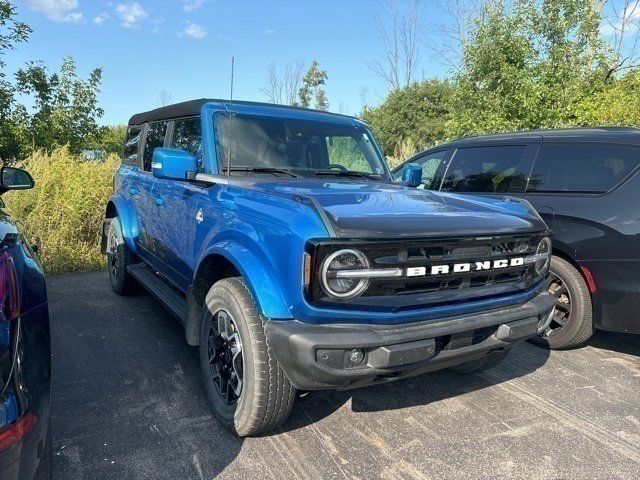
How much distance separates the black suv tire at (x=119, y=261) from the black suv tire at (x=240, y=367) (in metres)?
2.48

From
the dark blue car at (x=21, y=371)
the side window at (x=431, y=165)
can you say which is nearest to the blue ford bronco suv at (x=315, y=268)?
the dark blue car at (x=21, y=371)

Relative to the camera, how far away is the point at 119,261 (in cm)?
522

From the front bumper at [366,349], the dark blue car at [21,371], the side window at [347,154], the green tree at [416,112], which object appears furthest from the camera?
the green tree at [416,112]

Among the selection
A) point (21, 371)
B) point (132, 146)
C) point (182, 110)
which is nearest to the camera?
point (21, 371)

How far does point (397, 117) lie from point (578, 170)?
1058 inches

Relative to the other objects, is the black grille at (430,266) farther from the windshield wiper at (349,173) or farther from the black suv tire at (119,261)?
the black suv tire at (119,261)

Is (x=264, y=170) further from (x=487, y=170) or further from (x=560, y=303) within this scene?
(x=560, y=303)

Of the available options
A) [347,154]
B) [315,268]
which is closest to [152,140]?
[347,154]

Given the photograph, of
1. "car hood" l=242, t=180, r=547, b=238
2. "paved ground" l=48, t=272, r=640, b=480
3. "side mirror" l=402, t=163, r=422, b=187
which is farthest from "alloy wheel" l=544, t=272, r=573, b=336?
"side mirror" l=402, t=163, r=422, b=187

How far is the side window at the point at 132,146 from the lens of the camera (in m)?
5.20

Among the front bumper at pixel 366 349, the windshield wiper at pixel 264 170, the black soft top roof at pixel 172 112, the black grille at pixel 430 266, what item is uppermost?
the black soft top roof at pixel 172 112

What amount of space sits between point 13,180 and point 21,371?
182 centimetres

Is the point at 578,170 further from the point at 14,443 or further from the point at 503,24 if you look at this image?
the point at 503,24

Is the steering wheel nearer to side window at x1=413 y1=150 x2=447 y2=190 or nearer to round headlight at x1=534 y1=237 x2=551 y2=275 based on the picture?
round headlight at x1=534 y1=237 x2=551 y2=275
